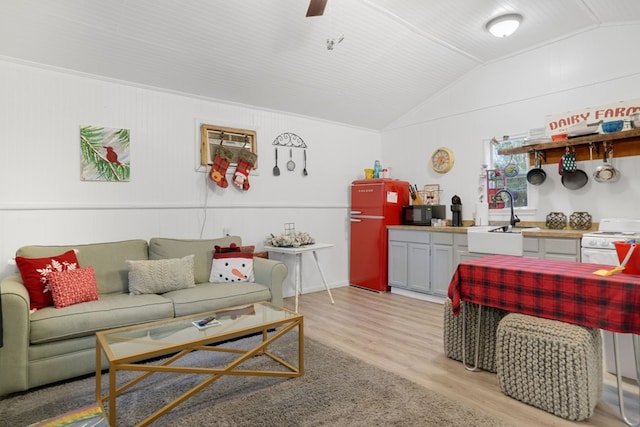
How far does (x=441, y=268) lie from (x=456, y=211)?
0.75 metres

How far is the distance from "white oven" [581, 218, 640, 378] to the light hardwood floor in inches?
5.0

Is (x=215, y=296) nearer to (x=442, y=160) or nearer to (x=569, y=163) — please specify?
(x=442, y=160)

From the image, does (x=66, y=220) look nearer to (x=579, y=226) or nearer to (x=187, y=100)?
(x=187, y=100)

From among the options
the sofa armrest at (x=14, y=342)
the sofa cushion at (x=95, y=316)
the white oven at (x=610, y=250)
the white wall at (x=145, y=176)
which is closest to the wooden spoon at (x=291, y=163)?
the white wall at (x=145, y=176)

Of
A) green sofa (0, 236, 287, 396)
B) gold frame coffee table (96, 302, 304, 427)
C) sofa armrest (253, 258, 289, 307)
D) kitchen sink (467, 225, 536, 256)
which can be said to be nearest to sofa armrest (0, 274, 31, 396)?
green sofa (0, 236, 287, 396)

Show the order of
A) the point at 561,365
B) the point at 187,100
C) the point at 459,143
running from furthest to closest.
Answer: the point at 459,143
the point at 187,100
the point at 561,365

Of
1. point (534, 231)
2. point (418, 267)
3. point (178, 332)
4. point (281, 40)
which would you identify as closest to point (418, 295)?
point (418, 267)

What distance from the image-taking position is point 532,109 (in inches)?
162

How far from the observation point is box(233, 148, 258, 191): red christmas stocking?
165 inches

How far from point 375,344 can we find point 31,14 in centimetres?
368

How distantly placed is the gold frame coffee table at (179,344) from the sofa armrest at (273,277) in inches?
26.8

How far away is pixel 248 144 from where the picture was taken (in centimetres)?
438

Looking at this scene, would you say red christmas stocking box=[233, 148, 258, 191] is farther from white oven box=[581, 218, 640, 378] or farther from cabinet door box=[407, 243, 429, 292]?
white oven box=[581, 218, 640, 378]

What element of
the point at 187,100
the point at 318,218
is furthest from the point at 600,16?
the point at 187,100
